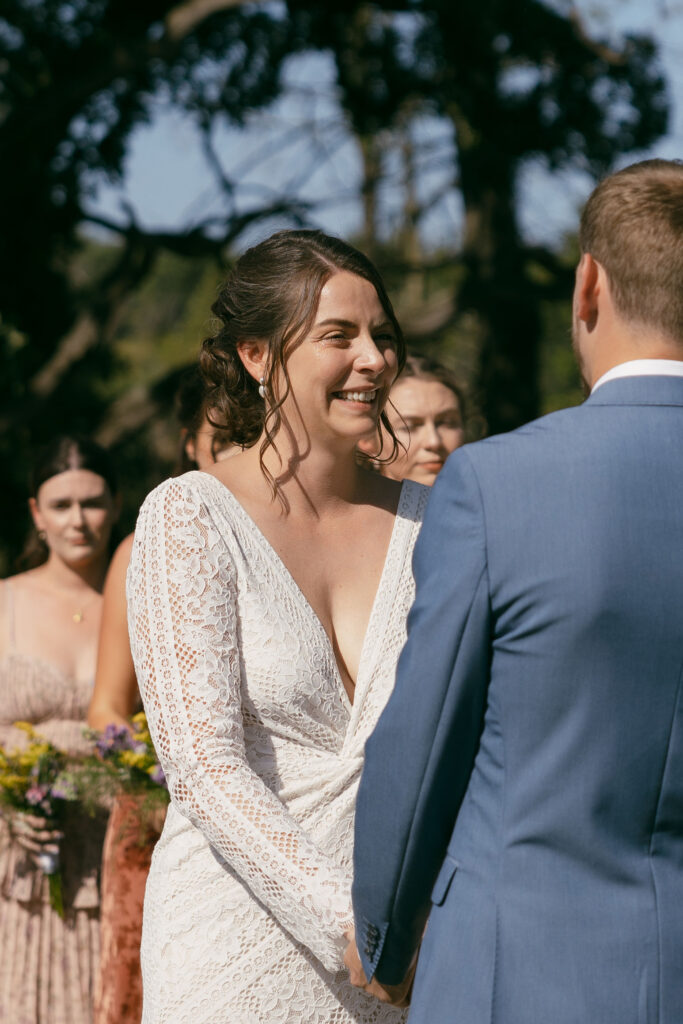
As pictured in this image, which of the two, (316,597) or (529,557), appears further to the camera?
(316,597)

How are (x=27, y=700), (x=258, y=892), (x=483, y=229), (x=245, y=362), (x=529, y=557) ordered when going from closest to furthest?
(x=529, y=557) → (x=258, y=892) → (x=245, y=362) → (x=27, y=700) → (x=483, y=229)

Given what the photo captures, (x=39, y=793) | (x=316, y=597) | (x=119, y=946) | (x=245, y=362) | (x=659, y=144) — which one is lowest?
(x=119, y=946)

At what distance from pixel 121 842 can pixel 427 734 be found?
2.07m

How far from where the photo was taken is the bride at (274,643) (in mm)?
2211

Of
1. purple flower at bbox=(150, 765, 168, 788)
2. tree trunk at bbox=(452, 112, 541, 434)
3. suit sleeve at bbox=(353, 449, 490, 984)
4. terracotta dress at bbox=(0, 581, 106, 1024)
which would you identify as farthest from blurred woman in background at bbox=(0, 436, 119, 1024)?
tree trunk at bbox=(452, 112, 541, 434)

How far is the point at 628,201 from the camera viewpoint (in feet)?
6.05

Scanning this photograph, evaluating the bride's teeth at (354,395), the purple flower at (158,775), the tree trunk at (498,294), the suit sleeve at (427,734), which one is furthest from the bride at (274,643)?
the tree trunk at (498,294)

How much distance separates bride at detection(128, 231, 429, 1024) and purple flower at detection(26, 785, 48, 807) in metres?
1.47

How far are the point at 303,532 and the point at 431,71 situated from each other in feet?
33.3

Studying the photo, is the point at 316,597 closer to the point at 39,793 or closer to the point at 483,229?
the point at 39,793

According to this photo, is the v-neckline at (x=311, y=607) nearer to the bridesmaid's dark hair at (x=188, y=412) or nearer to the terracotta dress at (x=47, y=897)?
the bridesmaid's dark hair at (x=188, y=412)

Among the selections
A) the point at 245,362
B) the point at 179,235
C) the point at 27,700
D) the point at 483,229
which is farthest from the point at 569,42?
the point at 245,362

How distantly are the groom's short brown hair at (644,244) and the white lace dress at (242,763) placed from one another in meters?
0.90

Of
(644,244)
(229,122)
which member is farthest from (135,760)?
(229,122)
